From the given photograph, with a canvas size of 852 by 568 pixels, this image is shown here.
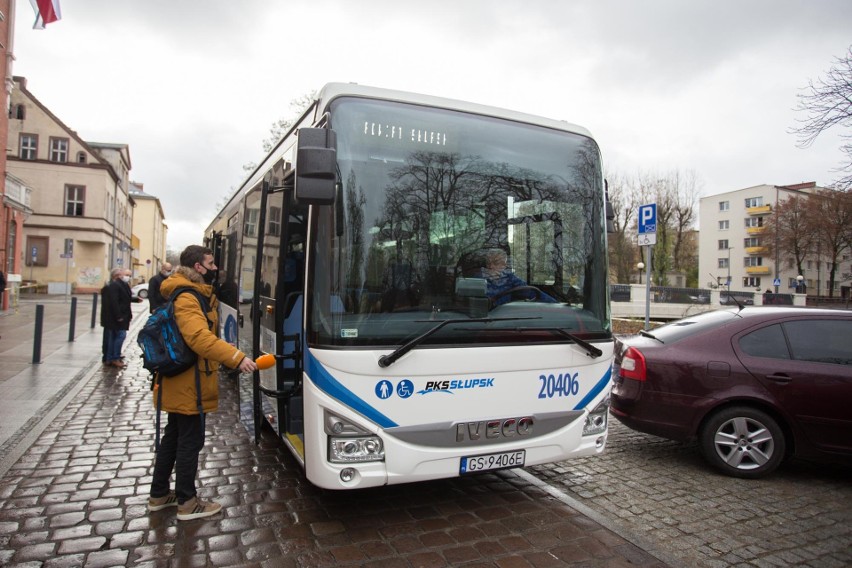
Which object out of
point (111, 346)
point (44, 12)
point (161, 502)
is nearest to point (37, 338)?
point (111, 346)

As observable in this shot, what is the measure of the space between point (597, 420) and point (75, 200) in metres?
49.2

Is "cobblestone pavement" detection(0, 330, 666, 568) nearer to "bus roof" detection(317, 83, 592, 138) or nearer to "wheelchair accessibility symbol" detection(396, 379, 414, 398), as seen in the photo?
"wheelchair accessibility symbol" detection(396, 379, 414, 398)

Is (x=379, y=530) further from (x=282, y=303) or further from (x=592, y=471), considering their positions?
(x=592, y=471)

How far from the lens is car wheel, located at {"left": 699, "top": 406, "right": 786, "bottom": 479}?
515cm

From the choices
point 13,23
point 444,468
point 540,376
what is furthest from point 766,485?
point 13,23

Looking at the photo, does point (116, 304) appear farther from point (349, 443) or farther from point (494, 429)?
point (494, 429)

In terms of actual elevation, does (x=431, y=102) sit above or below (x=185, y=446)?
above

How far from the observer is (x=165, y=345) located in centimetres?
387

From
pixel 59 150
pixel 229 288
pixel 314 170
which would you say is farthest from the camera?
pixel 59 150

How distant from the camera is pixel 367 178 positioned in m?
3.76

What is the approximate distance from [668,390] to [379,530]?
10.2 feet

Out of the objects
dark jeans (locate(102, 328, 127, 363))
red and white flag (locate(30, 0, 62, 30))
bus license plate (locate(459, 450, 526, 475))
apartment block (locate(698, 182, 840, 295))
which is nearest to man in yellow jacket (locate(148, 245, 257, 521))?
bus license plate (locate(459, 450, 526, 475))

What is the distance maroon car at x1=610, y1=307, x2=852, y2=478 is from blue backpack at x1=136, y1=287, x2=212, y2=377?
163 inches

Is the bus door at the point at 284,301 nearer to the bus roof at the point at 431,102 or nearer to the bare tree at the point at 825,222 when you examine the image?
Result: the bus roof at the point at 431,102
